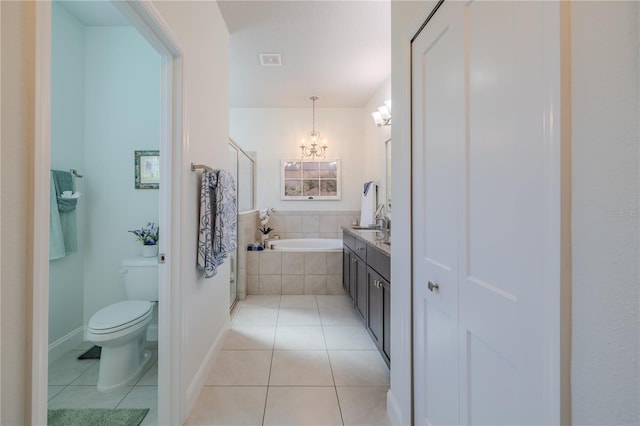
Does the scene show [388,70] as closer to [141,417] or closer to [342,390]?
[342,390]

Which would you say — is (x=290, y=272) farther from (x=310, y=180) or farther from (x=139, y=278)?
(x=139, y=278)

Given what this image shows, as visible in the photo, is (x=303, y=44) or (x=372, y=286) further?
(x=303, y=44)

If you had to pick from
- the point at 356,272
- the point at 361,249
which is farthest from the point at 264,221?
the point at 361,249

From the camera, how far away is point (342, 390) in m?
1.74

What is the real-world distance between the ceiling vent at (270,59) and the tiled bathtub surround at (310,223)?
219 cm

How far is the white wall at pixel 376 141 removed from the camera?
3.52m

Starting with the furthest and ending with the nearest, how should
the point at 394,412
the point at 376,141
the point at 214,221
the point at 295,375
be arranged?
the point at 376,141
the point at 295,375
the point at 214,221
the point at 394,412

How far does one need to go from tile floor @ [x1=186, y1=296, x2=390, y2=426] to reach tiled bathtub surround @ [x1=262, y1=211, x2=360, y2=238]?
1.73m

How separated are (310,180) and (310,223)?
0.72 metres

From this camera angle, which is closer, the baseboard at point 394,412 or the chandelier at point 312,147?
the baseboard at point 394,412

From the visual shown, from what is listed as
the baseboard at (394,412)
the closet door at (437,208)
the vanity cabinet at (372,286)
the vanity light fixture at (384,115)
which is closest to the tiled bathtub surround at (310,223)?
the vanity cabinet at (372,286)

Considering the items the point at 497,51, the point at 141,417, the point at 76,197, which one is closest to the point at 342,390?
the point at 141,417

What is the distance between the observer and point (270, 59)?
9.64 ft

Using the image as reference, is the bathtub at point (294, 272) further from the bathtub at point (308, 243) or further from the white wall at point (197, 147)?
the white wall at point (197, 147)
